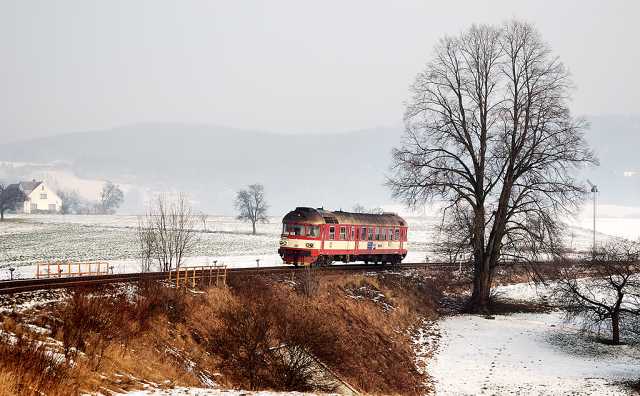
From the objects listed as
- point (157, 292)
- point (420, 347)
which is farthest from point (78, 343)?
point (420, 347)

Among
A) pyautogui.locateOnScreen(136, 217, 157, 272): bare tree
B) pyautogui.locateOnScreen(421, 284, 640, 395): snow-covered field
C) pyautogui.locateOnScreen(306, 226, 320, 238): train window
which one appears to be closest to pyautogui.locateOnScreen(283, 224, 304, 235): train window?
pyautogui.locateOnScreen(306, 226, 320, 238): train window

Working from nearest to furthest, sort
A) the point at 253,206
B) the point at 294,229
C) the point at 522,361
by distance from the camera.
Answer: the point at 522,361, the point at 294,229, the point at 253,206

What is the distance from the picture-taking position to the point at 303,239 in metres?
38.1

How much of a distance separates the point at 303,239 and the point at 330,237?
1.96 m

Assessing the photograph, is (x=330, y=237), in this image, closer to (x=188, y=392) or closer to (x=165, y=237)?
(x=165, y=237)

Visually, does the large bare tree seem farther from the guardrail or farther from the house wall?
the house wall

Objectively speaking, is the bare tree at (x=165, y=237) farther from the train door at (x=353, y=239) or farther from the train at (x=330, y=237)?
the train door at (x=353, y=239)

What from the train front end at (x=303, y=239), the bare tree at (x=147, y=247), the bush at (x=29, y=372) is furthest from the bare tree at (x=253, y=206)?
the bush at (x=29, y=372)

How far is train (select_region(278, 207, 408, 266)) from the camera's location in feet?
125

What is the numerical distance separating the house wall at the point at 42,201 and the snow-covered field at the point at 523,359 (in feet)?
541

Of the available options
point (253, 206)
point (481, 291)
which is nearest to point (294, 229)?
point (481, 291)

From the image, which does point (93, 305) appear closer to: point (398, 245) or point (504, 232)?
point (504, 232)

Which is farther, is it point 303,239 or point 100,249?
point 100,249

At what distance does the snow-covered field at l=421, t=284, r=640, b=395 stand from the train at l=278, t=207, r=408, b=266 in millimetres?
8894
